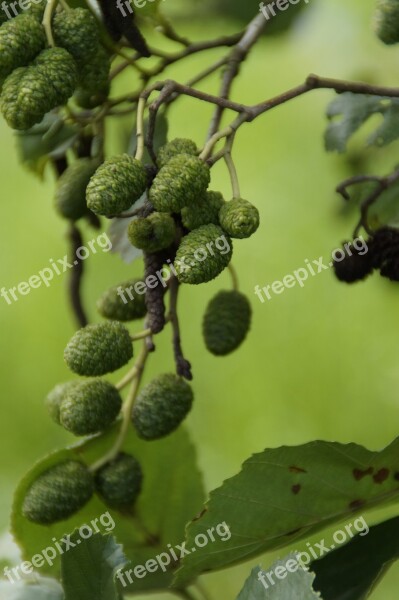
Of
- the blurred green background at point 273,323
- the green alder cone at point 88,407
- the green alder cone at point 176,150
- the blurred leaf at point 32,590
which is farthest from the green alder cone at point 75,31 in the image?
the blurred green background at point 273,323

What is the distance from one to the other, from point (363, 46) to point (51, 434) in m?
1.08

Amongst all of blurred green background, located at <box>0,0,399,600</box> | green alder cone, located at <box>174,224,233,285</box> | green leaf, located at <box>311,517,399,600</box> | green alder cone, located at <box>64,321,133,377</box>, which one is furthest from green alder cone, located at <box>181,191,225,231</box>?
blurred green background, located at <box>0,0,399,600</box>

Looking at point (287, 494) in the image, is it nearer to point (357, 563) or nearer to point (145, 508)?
point (357, 563)

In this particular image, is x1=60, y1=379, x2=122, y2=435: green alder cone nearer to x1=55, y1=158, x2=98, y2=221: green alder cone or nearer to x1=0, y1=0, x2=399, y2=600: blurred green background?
x1=55, y1=158, x2=98, y2=221: green alder cone

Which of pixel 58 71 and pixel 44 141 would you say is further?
pixel 44 141

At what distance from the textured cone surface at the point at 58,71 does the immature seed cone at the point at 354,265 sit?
40cm

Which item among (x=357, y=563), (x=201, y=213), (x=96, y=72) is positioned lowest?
(x=357, y=563)

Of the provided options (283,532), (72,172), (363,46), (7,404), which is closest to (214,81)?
(363,46)

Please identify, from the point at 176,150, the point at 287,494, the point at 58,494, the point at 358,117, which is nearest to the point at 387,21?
the point at 358,117

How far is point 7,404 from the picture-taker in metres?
2.46

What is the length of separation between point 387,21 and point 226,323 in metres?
0.40

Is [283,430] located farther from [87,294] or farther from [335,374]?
[87,294]

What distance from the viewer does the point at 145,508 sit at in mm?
1396

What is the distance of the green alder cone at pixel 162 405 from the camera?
1.23 meters
